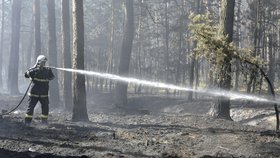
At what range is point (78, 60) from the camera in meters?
14.2

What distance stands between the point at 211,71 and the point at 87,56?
98.5 ft

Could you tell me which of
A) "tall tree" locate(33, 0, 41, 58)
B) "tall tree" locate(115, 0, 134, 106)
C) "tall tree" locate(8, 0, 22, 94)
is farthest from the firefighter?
"tall tree" locate(8, 0, 22, 94)

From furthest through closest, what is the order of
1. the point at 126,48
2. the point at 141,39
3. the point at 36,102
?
the point at 141,39 < the point at 126,48 < the point at 36,102

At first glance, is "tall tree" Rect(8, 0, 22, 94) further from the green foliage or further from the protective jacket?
the green foliage

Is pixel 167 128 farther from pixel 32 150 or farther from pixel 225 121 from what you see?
pixel 32 150

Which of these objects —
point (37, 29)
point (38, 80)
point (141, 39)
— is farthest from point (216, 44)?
point (141, 39)

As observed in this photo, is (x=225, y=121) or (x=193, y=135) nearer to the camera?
(x=193, y=135)

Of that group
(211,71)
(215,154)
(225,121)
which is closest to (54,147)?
(215,154)

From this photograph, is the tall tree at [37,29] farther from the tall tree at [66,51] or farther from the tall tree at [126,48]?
the tall tree at [126,48]

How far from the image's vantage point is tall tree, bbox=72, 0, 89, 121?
46.5 feet

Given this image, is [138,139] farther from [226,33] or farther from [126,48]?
[126,48]

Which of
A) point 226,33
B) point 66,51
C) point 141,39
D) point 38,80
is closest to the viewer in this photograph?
point 38,80

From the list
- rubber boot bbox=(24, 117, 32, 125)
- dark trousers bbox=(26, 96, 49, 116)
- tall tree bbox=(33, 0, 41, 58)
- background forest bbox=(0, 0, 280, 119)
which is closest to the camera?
rubber boot bbox=(24, 117, 32, 125)

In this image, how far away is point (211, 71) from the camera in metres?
12.4
